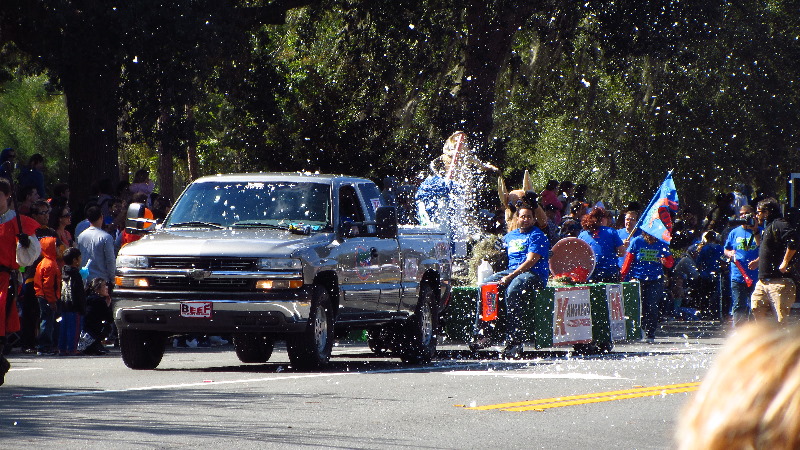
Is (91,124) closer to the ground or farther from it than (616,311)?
farther from it

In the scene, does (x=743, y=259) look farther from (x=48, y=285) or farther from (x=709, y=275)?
(x=48, y=285)

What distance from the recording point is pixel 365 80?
2903cm

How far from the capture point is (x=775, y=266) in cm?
1708

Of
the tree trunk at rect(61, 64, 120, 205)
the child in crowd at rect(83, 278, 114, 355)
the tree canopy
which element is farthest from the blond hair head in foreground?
the tree trunk at rect(61, 64, 120, 205)

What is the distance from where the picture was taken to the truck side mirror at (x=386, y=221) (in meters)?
13.2

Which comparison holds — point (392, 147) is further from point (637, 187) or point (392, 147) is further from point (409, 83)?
point (637, 187)

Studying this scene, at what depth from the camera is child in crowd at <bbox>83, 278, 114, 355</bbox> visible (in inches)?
656

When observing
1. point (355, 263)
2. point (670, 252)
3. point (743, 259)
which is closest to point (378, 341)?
point (355, 263)

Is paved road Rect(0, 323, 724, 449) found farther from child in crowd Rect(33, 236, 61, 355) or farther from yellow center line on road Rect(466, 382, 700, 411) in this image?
child in crowd Rect(33, 236, 61, 355)

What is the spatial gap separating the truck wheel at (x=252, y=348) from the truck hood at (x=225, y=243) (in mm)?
2053

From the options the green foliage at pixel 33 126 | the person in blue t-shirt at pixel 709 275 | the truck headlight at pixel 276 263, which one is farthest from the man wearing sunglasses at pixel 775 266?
the green foliage at pixel 33 126

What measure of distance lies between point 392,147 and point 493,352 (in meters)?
9.25

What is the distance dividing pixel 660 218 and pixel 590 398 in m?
8.52

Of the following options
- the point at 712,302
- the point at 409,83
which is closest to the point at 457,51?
the point at 409,83
